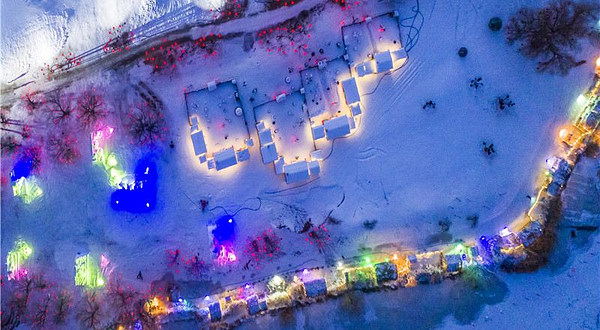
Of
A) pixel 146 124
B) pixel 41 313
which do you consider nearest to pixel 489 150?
pixel 146 124

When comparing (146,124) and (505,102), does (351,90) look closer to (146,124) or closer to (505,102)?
(505,102)

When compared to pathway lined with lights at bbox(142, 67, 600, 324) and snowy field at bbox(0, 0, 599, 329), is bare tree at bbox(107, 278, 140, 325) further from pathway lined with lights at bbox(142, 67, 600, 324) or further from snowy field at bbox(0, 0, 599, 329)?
pathway lined with lights at bbox(142, 67, 600, 324)

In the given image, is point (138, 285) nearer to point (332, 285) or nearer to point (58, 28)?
point (332, 285)

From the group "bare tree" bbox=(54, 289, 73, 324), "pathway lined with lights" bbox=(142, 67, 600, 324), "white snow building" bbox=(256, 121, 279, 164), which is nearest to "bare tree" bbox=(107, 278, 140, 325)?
"pathway lined with lights" bbox=(142, 67, 600, 324)

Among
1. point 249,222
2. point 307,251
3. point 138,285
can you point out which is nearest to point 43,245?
point 138,285

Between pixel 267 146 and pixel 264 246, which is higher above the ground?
pixel 267 146
